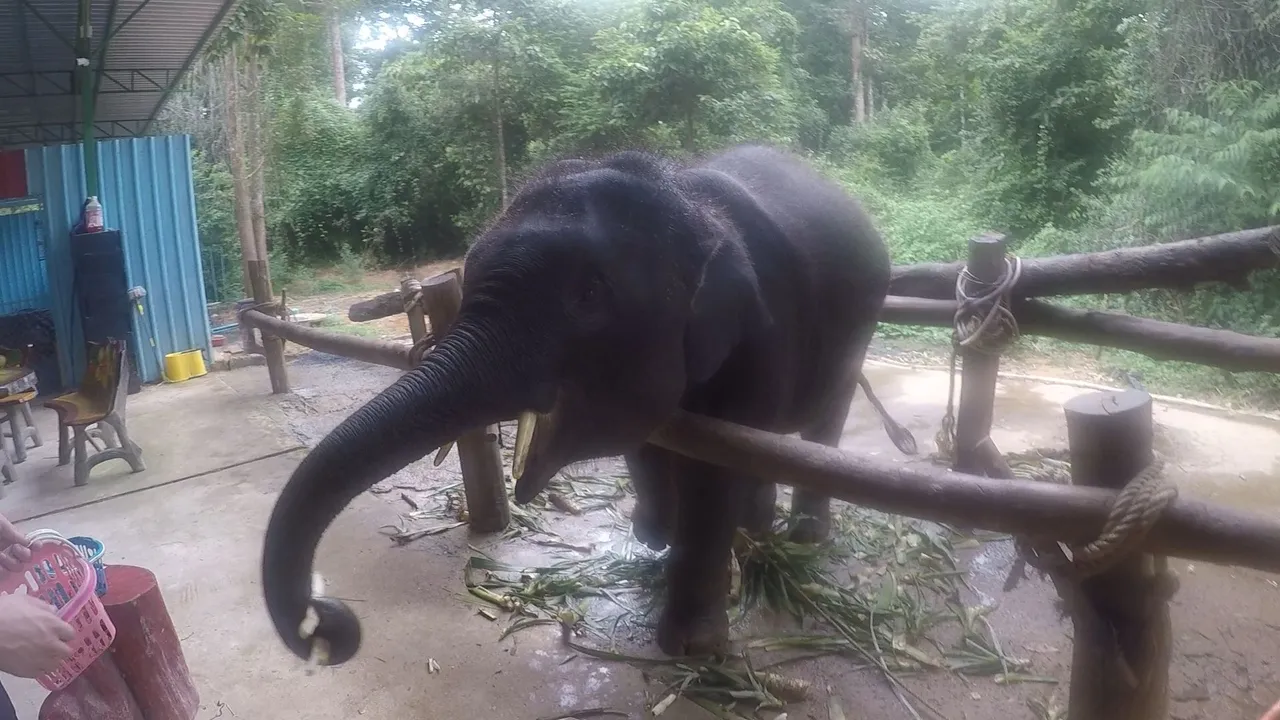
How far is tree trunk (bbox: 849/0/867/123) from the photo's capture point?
15195mm

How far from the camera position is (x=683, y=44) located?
1069cm

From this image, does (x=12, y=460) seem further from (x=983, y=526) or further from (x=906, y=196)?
(x=906, y=196)

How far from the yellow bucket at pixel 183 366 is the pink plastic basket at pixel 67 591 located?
6.52 meters

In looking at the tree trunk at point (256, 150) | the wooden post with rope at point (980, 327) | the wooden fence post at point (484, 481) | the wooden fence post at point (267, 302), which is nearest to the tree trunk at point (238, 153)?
the tree trunk at point (256, 150)

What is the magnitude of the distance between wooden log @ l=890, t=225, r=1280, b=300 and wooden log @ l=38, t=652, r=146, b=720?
11.8ft

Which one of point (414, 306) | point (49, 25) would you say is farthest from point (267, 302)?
point (49, 25)

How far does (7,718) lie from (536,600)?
1928 mm

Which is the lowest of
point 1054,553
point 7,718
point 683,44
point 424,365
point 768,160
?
point 7,718

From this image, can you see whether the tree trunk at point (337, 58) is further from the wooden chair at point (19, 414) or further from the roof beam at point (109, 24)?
the wooden chair at point (19, 414)

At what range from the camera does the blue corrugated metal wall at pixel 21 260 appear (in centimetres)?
855

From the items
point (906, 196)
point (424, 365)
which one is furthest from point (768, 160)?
point (906, 196)

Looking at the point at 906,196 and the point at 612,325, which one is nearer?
the point at 612,325

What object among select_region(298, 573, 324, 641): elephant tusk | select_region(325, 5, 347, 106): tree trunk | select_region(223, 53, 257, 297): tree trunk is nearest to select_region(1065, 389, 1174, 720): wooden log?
select_region(298, 573, 324, 641): elephant tusk

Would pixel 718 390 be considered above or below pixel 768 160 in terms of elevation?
below
